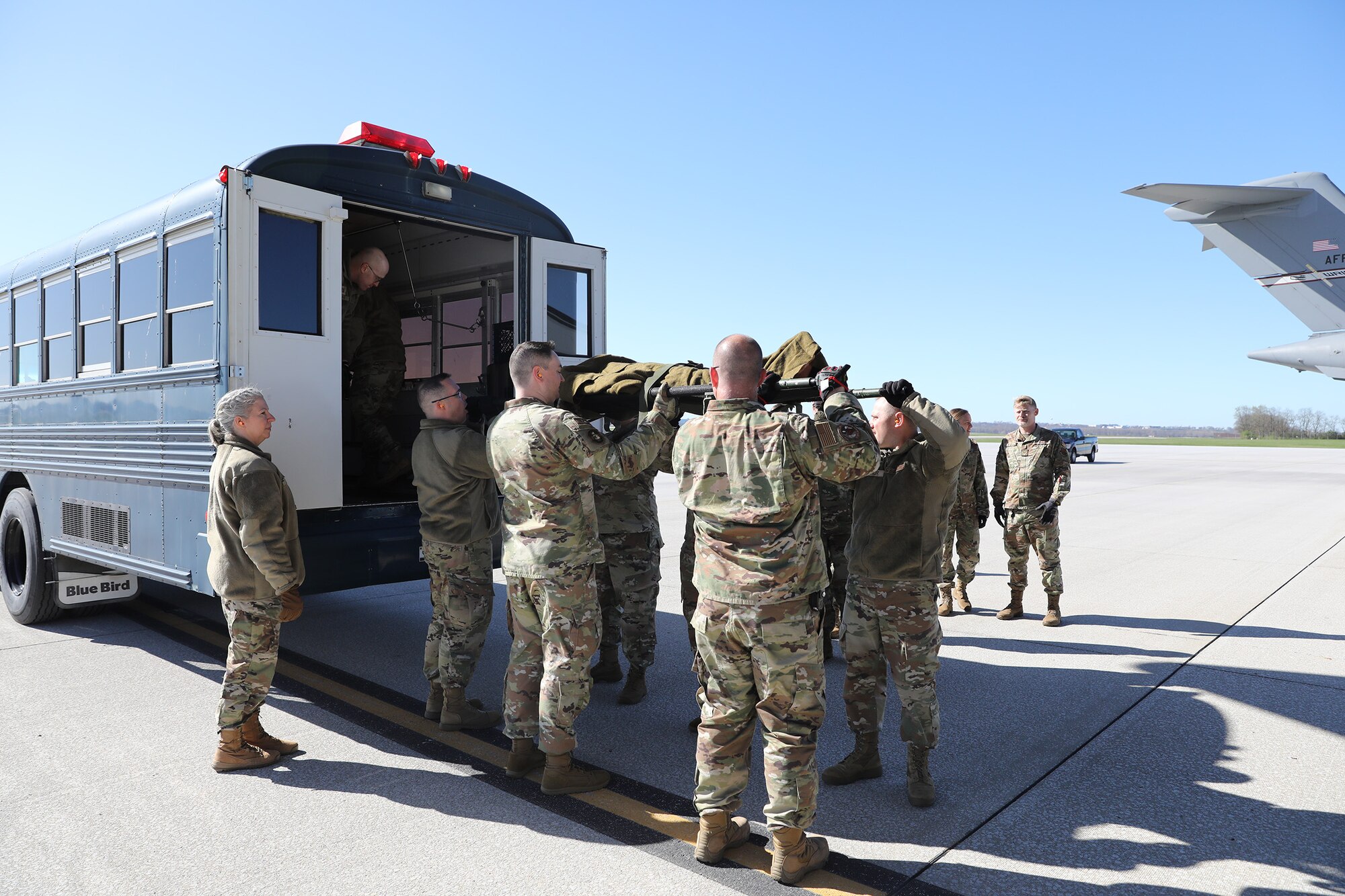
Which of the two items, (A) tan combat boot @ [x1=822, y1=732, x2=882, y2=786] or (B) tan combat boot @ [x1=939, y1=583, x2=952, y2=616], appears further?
(B) tan combat boot @ [x1=939, y1=583, x2=952, y2=616]

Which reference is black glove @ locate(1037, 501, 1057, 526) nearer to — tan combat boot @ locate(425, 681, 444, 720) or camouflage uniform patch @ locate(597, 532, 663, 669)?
camouflage uniform patch @ locate(597, 532, 663, 669)

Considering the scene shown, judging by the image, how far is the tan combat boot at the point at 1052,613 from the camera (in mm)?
6906

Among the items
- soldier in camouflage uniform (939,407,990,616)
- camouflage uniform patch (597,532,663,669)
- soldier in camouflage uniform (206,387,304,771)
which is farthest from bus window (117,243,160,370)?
soldier in camouflage uniform (939,407,990,616)

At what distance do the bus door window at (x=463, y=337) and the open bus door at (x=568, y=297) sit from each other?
1.36 m

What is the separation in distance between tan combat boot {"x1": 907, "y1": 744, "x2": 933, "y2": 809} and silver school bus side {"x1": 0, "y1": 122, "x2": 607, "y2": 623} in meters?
3.18

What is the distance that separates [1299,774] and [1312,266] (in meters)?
10.1

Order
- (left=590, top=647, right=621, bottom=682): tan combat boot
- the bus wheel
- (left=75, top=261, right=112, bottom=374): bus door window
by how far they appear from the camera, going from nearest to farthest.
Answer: (left=590, top=647, right=621, bottom=682): tan combat boot
(left=75, top=261, right=112, bottom=374): bus door window
the bus wheel

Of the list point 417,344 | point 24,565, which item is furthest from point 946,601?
point 24,565

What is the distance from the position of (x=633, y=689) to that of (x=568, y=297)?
2.82 metres

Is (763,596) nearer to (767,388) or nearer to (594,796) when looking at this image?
(767,388)

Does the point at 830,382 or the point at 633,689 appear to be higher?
the point at 830,382

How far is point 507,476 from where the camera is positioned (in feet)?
12.3

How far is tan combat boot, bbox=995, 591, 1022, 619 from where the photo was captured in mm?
7266

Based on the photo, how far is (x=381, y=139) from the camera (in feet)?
16.9
